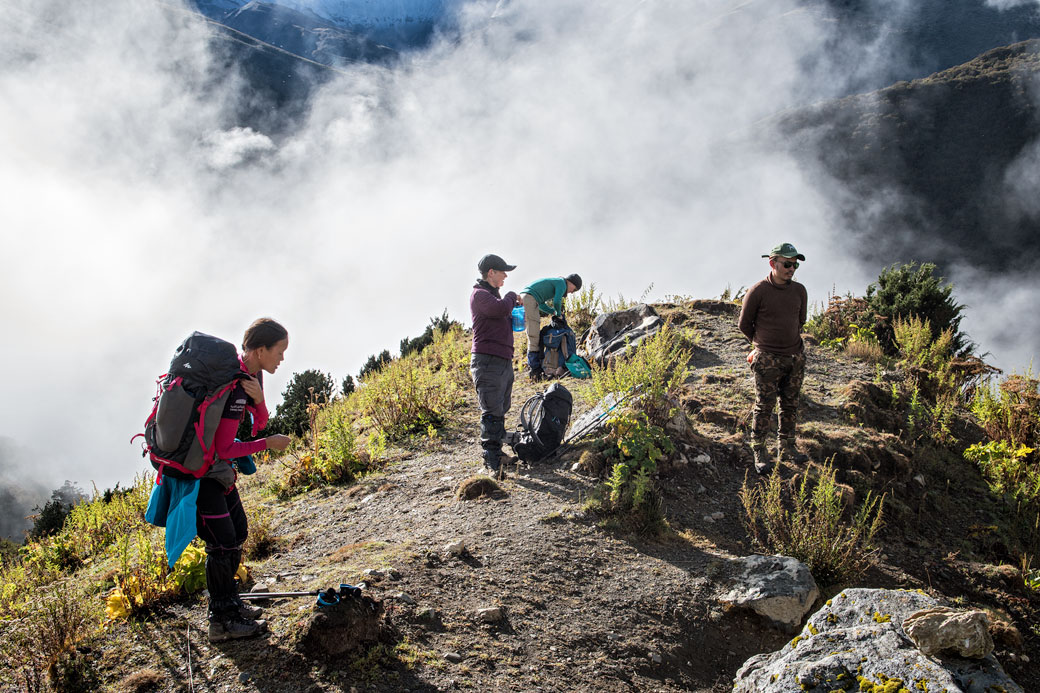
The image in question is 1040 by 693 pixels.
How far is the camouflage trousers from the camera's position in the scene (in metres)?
5.18

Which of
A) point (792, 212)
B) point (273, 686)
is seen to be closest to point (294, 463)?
point (273, 686)

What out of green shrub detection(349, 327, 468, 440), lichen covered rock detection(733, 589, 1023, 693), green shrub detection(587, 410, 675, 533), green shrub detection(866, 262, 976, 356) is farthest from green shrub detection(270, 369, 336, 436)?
green shrub detection(866, 262, 976, 356)

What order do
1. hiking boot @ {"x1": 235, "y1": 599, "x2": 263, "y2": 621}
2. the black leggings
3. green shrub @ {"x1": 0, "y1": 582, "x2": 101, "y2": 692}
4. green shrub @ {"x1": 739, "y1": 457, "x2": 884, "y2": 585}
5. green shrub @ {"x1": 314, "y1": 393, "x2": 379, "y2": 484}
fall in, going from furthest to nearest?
green shrub @ {"x1": 314, "y1": 393, "x2": 379, "y2": 484}
green shrub @ {"x1": 739, "y1": 457, "x2": 884, "y2": 585}
hiking boot @ {"x1": 235, "y1": 599, "x2": 263, "y2": 621}
the black leggings
green shrub @ {"x1": 0, "y1": 582, "x2": 101, "y2": 692}

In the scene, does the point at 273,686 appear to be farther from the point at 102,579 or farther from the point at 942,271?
the point at 942,271

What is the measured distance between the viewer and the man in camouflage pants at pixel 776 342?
511 centimetres

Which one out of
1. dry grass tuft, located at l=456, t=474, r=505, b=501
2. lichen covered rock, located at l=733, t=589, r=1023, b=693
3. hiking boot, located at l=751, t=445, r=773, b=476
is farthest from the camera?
hiking boot, located at l=751, t=445, r=773, b=476

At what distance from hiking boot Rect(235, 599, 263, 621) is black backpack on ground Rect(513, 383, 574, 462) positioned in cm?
286

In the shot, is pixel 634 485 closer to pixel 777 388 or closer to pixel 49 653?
pixel 777 388

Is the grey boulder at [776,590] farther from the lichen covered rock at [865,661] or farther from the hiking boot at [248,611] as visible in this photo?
the hiking boot at [248,611]

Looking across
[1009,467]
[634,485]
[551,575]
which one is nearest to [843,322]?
[1009,467]

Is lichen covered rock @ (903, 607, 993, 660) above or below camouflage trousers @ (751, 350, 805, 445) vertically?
below

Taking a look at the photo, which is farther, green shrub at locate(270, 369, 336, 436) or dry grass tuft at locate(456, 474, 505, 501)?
green shrub at locate(270, 369, 336, 436)

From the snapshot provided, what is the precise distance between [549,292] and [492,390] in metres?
2.70

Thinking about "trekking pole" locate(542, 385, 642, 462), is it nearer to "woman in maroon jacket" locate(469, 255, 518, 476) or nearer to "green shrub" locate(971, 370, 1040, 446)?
"woman in maroon jacket" locate(469, 255, 518, 476)
